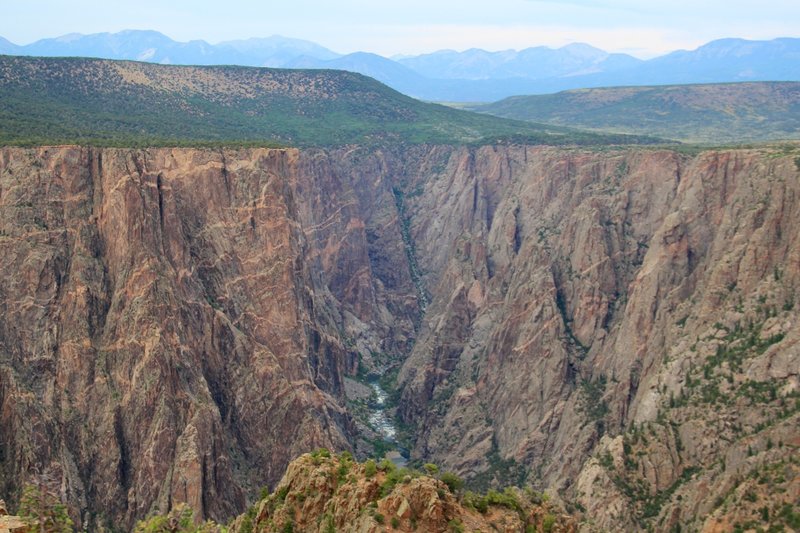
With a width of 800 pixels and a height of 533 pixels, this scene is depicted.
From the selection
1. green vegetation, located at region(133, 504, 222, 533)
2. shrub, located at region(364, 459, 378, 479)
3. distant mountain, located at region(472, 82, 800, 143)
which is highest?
distant mountain, located at region(472, 82, 800, 143)

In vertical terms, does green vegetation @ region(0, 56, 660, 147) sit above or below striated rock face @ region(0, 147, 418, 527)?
above

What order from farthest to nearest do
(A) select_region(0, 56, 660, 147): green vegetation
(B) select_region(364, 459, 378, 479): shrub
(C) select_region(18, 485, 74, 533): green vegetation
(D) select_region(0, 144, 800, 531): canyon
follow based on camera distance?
1. (A) select_region(0, 56, 660, 147): green vegetation
2. (D) select_region(0, 144, 800, 531): canyon
3. (C) select_region(18, 485, 74, 533): green vegetation
4. (B) select_region(364, 459, 378, 479): shrub

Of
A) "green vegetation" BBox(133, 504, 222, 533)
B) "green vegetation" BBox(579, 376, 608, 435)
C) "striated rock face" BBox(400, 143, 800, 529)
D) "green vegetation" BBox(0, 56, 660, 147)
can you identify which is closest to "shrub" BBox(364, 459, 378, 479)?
"green vegetation" BBox(133, 504, 222, 533)

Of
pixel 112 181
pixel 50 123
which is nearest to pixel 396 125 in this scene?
pixel 50 123

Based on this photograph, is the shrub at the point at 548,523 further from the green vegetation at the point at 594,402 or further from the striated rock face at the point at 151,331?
the green vegetation at the point at 594,402

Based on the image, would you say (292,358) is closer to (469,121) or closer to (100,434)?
(100,434)

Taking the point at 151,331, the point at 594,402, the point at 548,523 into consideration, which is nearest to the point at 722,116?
the point at 594,402

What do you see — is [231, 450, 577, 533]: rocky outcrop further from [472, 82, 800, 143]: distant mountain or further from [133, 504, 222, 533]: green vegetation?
[472, 82, 800, 143]: distant mountain
